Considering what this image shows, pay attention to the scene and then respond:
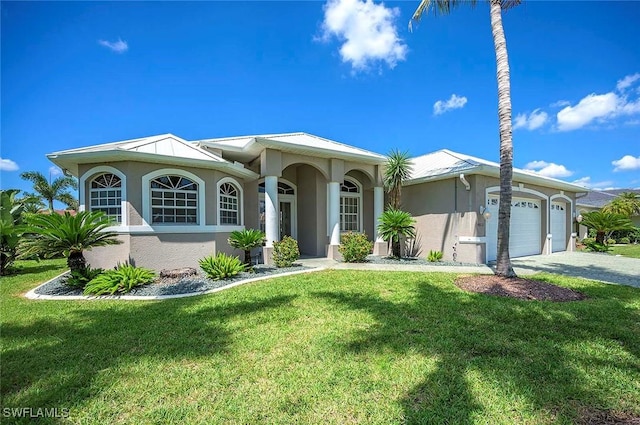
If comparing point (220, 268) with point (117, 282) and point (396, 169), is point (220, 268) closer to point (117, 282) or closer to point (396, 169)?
point (117, 282)

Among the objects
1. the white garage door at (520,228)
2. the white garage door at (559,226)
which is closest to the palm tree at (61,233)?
the white garage door at (520,228)

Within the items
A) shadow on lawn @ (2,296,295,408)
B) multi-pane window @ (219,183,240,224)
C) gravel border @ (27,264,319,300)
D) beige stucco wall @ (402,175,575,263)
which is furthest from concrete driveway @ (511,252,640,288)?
multi-pane window @ (219,183,240,224)

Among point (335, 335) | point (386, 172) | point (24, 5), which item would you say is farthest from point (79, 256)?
point (386, 172)

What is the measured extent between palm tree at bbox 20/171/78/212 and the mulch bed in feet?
115

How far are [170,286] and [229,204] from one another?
174 inches

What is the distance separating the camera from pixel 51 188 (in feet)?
95.5

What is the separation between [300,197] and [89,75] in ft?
31.3

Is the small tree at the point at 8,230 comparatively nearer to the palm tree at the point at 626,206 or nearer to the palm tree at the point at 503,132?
the palm tree at the point at 503,132

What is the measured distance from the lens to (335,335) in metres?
4.74

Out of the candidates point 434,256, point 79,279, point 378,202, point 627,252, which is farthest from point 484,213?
point 79,279

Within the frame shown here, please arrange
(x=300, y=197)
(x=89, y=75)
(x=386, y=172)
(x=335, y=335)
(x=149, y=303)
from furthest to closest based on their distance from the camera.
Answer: (x=300, y=197)
(x=386, y=172)
(x=89, y=75)
(x=149, y=303)
(x=335, y=335)

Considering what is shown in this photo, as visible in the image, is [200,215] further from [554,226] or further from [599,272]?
[554,226]

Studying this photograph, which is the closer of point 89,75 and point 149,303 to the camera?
point 149,303

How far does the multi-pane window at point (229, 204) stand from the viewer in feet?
37.7
